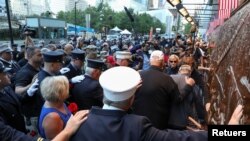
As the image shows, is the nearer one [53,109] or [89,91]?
[53,109]

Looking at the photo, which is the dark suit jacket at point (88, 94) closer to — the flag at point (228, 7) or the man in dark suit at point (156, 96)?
the man in dark suit at point (156, 96)

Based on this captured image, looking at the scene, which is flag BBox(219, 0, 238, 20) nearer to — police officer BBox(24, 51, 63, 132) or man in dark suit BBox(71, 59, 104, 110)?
man in dark suit BBox(71, 59, 104, 110)

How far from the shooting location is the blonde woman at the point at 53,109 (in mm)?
3242

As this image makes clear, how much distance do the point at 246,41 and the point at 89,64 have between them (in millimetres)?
2566

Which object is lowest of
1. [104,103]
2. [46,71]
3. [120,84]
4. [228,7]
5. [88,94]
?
[88,94]

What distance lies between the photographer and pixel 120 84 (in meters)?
2.07

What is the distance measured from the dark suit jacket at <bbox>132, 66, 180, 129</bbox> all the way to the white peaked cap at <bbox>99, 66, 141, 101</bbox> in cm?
181

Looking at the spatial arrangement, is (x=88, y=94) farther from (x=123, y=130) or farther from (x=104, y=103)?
(x=123, y=130)

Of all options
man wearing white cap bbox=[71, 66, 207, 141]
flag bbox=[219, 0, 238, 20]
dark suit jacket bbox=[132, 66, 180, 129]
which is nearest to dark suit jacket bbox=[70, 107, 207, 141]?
man wearing white cap bbox=[71, 66, 207, 141]

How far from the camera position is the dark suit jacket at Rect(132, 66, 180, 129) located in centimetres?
392

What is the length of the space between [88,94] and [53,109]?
106 cm

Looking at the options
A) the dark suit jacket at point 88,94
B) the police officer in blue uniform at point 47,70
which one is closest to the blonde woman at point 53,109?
the dark suit jacket at point 88,94

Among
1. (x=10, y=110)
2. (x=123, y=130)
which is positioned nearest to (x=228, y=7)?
(x=10, y=110)

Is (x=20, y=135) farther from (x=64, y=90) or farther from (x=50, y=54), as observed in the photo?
(x=50, y=54)
